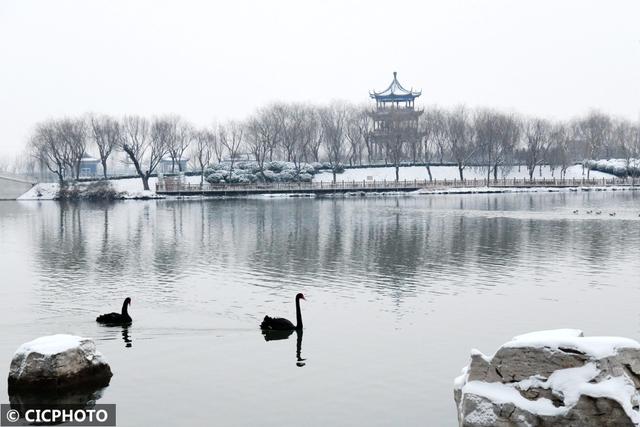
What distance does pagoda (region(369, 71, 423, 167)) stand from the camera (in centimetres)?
9038

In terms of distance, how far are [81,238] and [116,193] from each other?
38.6m

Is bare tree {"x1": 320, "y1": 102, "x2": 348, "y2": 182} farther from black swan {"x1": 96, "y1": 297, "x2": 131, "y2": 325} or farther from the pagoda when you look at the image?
black swan {"x1": 96, "y1": 297, "x2": 131, "y2": 325}

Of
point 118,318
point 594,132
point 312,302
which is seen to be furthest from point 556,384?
point 594,132

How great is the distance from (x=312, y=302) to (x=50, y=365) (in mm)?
8823

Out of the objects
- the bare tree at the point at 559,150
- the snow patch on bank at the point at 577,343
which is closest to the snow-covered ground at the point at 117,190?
the bare tree at the point at 559,150

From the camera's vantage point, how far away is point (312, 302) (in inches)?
780

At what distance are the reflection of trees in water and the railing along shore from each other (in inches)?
869

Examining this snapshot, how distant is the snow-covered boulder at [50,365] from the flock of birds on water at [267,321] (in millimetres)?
4751

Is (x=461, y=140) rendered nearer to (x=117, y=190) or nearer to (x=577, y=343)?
(x=117, y=190)

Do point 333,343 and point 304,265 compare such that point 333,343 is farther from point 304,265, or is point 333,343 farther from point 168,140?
point 168,140

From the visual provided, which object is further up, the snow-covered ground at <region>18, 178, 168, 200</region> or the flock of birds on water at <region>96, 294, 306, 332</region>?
the snow-covered ground at <region>18, 178, 168, 200</region>

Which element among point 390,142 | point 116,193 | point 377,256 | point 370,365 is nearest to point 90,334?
point 370,365

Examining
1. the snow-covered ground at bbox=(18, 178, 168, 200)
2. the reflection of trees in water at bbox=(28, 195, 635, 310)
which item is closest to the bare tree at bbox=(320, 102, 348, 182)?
the snow-covered ground at bbox=(18, 178, 168, 200)

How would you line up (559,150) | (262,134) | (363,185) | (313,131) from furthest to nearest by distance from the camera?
(559,150) < (313,131) < (262,134) < (363,185)
